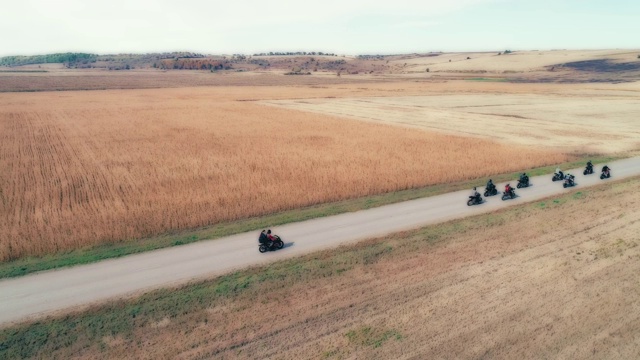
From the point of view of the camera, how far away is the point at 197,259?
58.4 feet

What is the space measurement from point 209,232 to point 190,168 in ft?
42.4

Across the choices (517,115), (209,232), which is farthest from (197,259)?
(517,115)

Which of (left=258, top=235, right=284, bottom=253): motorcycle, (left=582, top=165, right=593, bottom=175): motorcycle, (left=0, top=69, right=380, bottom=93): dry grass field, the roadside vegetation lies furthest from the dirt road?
(left=0, top=69, right=380, bottom=93): dry grass field

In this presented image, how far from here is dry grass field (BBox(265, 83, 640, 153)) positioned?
1777 inches

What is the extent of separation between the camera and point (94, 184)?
28.3 meters

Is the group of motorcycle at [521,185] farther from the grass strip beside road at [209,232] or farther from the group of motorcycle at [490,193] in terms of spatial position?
the grass strip beside road at [209,232]

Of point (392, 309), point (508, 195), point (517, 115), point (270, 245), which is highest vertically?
point (517, 115)

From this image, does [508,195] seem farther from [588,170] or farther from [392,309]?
[392,309]

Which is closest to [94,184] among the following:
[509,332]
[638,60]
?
[509,332]

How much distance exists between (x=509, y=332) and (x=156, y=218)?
17598 millimetres

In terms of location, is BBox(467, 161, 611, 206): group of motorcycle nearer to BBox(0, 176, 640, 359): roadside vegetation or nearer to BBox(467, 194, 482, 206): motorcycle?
BBox(467, 194, 482, 206): motorcycle

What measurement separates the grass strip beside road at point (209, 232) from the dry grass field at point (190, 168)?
0.75 m

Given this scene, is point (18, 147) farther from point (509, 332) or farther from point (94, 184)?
point (509, 332)

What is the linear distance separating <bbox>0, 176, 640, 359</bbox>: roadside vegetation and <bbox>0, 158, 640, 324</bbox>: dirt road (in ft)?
3.19
